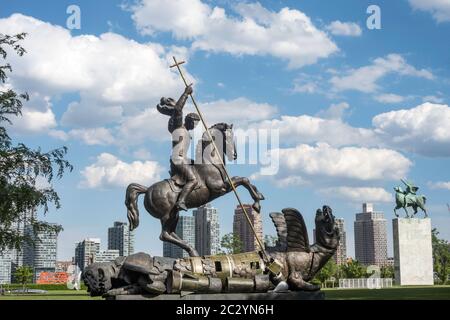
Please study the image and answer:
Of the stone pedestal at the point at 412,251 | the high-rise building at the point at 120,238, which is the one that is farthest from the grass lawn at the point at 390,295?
the high-rise building at the point at 120,238

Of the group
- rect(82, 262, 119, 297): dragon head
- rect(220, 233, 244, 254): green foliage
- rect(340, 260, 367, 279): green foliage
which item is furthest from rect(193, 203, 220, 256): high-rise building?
rect(82, 262, 119, 297): dragon head

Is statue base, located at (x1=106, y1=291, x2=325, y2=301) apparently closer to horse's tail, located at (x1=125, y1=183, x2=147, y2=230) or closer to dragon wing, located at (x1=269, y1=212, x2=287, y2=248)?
dragon wing, located at (x1=269, y1=212, x2=287, y2=248)

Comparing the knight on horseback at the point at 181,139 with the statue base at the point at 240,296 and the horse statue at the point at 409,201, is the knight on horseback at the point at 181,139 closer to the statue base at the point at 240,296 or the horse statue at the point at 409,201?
the statue base at the point at 240,296

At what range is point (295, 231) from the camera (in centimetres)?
1634

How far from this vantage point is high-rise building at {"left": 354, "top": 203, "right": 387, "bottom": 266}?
102 meters

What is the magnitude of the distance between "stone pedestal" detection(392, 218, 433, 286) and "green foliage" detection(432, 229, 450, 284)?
68.3ft

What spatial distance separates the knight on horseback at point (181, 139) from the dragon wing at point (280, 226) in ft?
7.49

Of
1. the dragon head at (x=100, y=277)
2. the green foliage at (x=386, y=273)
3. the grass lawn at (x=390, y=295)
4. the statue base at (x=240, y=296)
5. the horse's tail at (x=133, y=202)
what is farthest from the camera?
the green foliage at (x=386, y=273)

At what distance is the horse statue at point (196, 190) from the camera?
16.9 metres

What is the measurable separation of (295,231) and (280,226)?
2.33 feet

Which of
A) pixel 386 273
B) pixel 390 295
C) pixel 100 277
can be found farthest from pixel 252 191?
pixel 386 273

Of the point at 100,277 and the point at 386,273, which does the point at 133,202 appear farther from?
the point at 386,273
